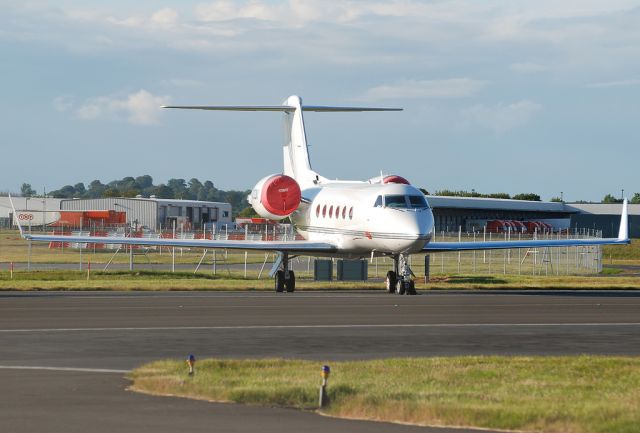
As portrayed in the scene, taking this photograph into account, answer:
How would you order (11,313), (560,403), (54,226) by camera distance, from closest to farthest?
1. (560,403)
2. (11,313)
3. (54,226)

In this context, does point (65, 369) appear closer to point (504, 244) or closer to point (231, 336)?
point (231, 336)

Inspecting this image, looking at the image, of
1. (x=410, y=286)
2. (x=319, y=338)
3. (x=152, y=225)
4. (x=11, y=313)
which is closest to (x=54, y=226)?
(x=152, y=225)

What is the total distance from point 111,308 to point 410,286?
1102 centimetres

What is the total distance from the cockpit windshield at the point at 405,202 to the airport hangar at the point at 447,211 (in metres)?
70.7

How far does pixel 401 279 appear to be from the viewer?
3706 centimetres

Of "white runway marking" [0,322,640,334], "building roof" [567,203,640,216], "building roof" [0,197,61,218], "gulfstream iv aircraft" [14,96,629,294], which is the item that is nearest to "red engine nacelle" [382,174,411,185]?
"gulfstream iv aircraft" [14,96,629,294]

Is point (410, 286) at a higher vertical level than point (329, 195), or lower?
lower

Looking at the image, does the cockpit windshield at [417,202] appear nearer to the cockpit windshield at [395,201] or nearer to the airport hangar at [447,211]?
the cockpit windshield at [395,201]

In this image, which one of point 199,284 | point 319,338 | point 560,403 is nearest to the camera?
point 560,403

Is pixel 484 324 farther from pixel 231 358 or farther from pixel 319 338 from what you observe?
pixel 231 358

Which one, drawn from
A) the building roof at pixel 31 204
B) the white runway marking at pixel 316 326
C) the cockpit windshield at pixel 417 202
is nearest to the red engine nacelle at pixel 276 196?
the cockpit windshield at pixel 417 202

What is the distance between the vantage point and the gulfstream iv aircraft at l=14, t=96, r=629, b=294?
37.2m

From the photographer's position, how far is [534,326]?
24.3 meters

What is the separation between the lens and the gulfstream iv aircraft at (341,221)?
3716 centimetres
